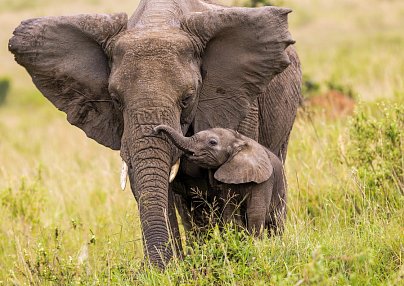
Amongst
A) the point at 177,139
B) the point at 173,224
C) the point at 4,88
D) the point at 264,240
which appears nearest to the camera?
the point at 177,139

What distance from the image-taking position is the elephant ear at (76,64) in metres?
7.02

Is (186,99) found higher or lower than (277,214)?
higher

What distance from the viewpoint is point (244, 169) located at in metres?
6.53

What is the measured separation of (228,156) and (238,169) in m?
0.13

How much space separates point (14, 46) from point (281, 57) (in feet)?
6.01

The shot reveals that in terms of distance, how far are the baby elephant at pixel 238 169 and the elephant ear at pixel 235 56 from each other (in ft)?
1.32

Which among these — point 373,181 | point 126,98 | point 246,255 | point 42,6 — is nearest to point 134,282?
point 246,255

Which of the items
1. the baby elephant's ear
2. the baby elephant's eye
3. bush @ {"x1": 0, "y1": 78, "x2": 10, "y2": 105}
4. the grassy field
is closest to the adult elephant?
the baby elephant's eye

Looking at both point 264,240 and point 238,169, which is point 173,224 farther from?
point 264,240

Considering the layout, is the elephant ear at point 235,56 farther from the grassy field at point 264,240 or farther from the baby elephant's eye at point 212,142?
the grassy field at point 264,240

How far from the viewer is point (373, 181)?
8.16 m

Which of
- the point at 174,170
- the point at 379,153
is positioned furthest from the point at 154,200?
the point at 379,153

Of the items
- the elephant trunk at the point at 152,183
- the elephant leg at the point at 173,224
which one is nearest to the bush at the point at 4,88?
the elephant leg at the point at 173,224

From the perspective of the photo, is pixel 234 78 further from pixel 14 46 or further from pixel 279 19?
pixel 14 46
